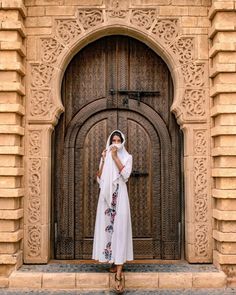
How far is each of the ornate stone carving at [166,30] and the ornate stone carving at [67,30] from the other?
48.9 inches

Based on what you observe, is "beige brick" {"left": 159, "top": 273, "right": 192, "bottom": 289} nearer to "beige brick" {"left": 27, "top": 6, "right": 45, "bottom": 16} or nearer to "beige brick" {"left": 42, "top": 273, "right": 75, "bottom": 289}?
"beige brick" {"left": 42, "top": 273, "right": 75, "bottom": 289}

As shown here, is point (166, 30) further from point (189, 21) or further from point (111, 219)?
point (111, 219)

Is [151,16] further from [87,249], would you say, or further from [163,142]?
[87,249]

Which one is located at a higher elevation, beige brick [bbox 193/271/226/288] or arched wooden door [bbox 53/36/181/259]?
arched wooden door [bbox 53/36/181/259]

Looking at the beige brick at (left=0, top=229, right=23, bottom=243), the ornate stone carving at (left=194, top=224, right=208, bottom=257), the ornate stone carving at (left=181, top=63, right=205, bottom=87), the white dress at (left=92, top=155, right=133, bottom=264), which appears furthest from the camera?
the ornate stone carving at (left=181, top=63, right=205, bottom=87)

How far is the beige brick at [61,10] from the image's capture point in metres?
5.87

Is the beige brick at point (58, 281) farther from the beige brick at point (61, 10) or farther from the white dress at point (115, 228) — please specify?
the beige brick at point (61, 10)

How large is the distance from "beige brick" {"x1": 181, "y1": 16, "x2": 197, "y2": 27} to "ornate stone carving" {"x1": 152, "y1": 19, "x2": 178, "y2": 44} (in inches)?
4.5

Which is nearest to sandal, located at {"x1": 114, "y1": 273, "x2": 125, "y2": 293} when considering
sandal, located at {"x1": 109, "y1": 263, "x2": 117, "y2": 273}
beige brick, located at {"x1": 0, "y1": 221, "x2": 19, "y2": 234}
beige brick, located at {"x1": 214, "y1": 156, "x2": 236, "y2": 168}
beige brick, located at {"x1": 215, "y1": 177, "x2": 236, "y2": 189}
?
sandal, located at {"x1": 109, "y1": 263, "x2": 117, "y2": 273}

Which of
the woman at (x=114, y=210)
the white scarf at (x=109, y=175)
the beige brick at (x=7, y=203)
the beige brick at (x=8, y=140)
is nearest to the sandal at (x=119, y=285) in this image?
the woman at (x=114, y=210)

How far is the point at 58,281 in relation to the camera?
→ 5188 millimetres

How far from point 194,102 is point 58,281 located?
3344mm

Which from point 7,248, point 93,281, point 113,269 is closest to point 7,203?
point 7,248

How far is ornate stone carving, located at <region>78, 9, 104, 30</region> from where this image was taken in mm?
5863
